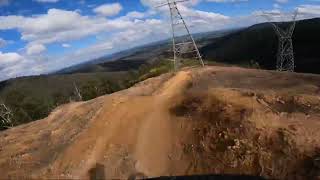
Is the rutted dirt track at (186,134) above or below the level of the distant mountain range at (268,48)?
above

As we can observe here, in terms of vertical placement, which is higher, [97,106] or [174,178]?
[97,106]

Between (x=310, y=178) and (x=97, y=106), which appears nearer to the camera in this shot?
(x=310, y=178)

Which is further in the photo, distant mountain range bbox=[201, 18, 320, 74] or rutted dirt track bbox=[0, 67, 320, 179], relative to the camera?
distant mountain range bbox=[201, 18, 320, 74]

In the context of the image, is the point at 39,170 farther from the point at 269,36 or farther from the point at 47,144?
the point at 269,36

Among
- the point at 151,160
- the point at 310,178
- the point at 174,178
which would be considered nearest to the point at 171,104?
the point at 151,160

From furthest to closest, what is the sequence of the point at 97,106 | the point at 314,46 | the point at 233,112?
1. the point at 314,46
2. the point at 97,106
3. the point at 233,112

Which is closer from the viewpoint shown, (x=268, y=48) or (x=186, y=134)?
(x=186, y=134)

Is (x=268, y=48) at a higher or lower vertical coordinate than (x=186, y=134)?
lower

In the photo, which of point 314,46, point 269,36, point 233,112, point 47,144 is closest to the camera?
point 233,112
